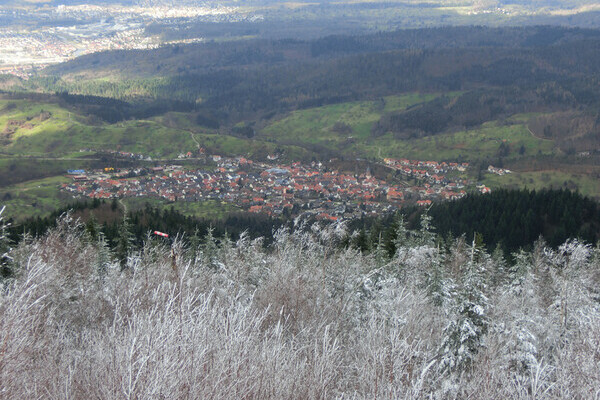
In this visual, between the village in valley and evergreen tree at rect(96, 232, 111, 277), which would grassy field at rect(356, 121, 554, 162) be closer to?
the village in valley

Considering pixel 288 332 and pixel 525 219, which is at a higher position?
pixel 288 332

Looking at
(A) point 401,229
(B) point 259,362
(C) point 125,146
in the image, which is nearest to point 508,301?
(A) point 401,229

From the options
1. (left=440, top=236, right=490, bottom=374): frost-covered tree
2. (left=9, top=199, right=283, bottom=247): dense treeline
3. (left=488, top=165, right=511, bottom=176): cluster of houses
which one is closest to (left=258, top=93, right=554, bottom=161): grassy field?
(left=488, top=165, right=511, bottom=176): cluster of houses

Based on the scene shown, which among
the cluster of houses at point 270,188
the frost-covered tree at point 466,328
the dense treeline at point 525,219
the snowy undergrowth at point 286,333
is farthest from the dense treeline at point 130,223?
the frost-covered tree at point 466,328

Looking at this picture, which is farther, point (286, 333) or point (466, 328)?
point (466, 328)

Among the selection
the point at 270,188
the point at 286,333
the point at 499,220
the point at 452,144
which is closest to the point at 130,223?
the point at 286,333

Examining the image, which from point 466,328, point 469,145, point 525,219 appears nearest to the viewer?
point 466,328

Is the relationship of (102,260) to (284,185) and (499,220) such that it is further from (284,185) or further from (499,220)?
(284,185)
